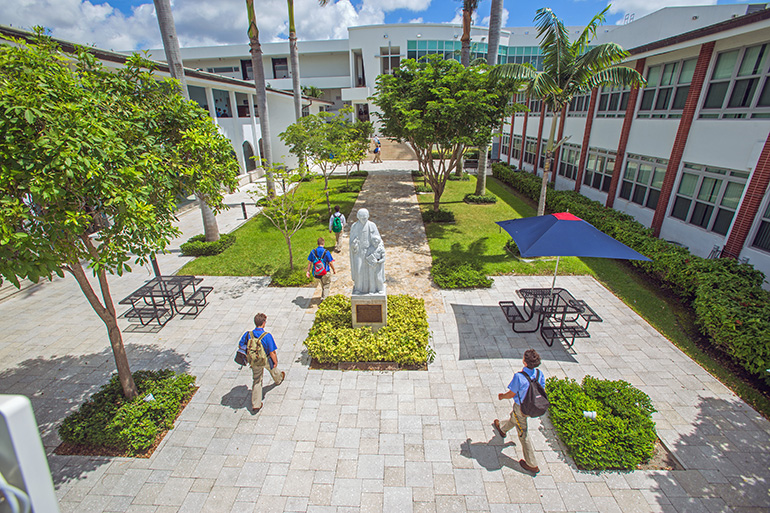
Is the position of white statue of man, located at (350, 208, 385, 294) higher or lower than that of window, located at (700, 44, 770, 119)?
lower

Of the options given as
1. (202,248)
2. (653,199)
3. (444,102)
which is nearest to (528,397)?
(444,102)

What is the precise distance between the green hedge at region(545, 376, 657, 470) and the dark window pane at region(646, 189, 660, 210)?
10265 mm

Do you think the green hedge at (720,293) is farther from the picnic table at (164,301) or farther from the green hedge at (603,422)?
the picnic table at (164,301)

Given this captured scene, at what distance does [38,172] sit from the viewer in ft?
13.6

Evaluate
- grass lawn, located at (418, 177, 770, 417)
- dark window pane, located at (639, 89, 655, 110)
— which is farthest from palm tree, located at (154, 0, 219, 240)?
dark window pane, located at (639, 89, 655, 110)

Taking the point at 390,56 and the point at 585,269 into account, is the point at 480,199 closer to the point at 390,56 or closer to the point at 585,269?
the point at 585,269

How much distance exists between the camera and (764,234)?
9820 millimetres

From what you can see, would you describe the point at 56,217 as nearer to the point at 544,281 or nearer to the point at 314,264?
the point at 314,264

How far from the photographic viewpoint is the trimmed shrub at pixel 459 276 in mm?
11000

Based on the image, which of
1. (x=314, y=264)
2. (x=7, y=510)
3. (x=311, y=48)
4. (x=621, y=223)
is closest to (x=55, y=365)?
(x=314, y=264)

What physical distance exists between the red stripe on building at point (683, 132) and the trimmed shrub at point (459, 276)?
288 inches

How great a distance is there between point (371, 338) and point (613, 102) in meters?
16.0

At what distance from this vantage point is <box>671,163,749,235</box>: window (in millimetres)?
10750

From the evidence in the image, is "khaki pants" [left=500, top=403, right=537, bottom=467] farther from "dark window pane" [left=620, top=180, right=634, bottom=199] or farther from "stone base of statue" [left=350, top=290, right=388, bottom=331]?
"dark window pane" [left=620, top=180, right=634, bottom=199]
